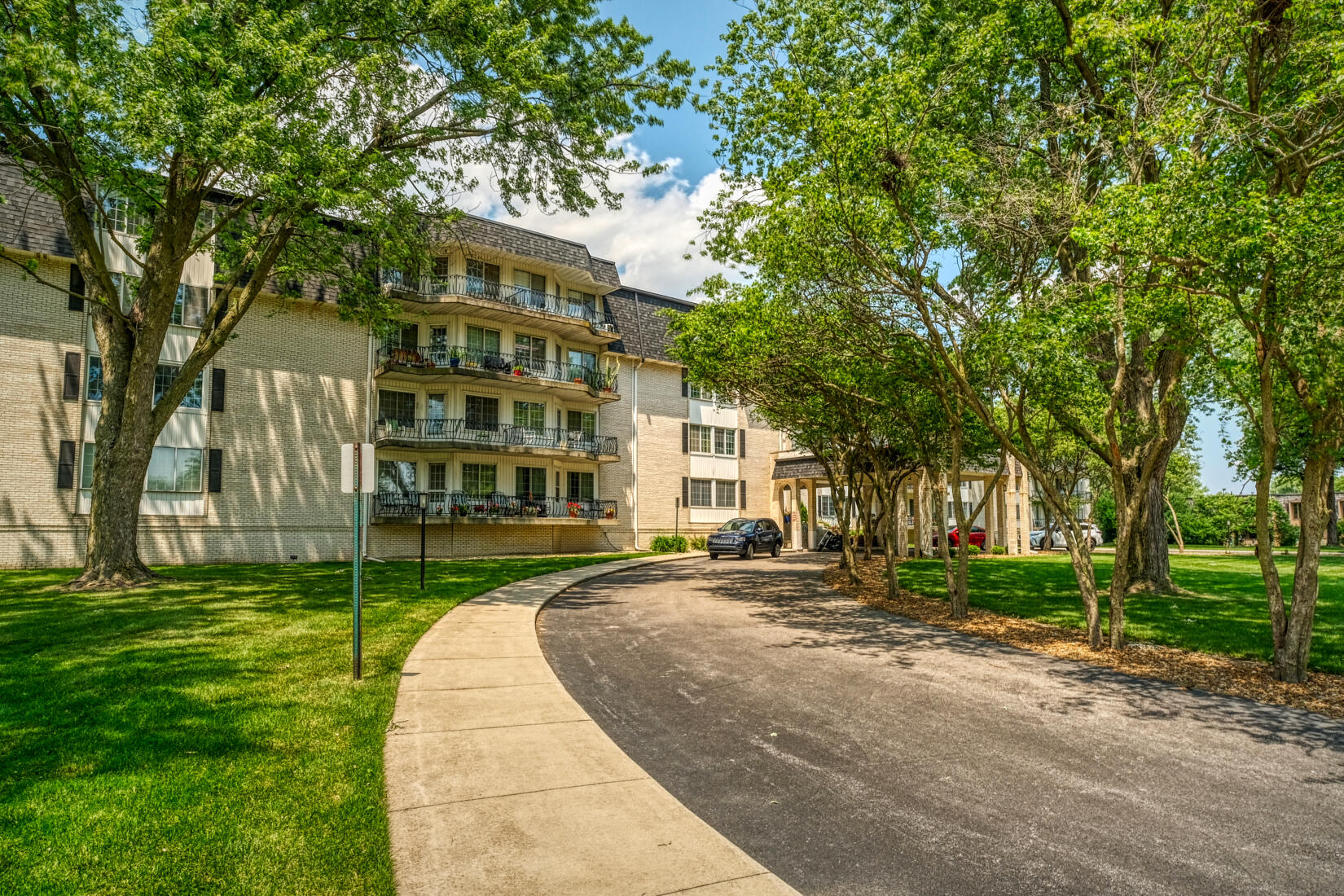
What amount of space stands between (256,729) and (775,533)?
27.5 metres

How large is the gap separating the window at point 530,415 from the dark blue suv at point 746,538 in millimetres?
8783

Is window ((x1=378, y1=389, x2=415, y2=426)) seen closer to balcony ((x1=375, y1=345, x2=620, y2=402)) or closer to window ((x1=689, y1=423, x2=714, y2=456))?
balcony ((x1=375, y1=345, x2=620, y2=402))

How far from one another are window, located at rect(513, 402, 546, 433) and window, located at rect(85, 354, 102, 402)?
13.7 metres

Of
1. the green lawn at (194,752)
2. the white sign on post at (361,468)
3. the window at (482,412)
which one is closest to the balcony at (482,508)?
the window at (482,412)

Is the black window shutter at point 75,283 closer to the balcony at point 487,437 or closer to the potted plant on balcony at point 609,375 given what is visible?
the balcony at point 487,437

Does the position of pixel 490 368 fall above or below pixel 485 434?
above

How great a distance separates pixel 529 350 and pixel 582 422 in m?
4.37

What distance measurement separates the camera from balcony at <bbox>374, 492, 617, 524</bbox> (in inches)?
1086

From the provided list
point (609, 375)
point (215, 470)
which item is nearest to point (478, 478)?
point (609, 375)

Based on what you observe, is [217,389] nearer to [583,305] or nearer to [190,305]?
[190,305]

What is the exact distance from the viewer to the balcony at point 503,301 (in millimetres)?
28250

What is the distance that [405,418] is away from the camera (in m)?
28.5

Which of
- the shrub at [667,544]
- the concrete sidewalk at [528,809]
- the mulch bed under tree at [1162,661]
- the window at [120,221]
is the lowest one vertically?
the shrub at [667,544]

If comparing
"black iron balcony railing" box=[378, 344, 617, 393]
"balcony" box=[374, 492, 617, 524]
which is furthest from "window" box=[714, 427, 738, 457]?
"balcony" box=[374, 492, 617, 524]
